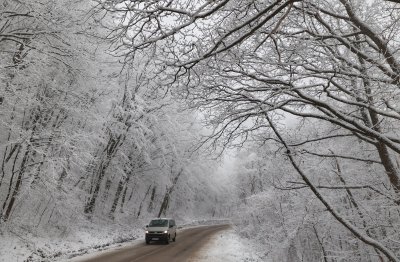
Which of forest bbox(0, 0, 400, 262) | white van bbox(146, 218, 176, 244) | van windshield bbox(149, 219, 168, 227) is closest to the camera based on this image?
forest bbox(0, 0, 400, 262)

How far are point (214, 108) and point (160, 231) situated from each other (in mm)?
17460

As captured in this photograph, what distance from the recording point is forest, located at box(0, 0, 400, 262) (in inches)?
201

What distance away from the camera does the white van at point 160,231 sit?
2198 centimetres

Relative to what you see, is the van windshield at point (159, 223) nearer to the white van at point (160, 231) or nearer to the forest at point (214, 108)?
the white van at point (160, 231)

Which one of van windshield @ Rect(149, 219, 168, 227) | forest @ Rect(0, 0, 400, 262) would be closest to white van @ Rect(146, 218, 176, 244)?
van windshield @ Rect(149, 219, 168, 227)

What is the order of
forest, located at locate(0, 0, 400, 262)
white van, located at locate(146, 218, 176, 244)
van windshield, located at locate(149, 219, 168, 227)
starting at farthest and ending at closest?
1. van windshield, located at locate(149, 219, 168, 227)
2. white van, located at locate(146, 218, 176, 244)
3. forest, located at locate(0, 0, 400, 262)

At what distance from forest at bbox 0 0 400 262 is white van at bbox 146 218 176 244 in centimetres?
260

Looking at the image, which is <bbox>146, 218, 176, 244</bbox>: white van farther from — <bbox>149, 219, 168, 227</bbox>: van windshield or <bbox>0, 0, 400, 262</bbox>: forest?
<bbox>0, 0, 400, 262</bbox>: forest

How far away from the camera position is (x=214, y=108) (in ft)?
21.2

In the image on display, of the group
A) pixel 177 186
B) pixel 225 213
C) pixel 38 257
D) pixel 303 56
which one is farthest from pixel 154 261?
pixel 225 213

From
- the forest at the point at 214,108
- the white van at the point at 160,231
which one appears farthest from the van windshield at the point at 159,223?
the forest at the point at 214,108

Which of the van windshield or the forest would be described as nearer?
the forest

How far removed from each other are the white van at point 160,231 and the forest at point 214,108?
260 cm

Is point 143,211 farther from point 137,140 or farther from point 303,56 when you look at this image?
point 303,56
